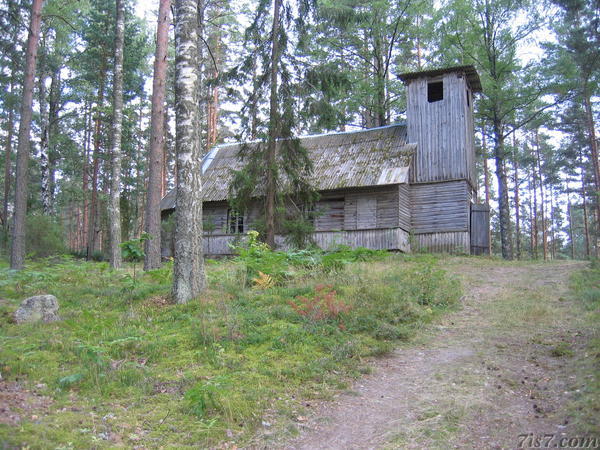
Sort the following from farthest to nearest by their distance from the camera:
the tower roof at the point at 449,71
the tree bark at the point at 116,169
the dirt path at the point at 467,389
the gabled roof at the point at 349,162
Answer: the tower roof at the point at 449,71
the gabled roof at the point at 349,162
the tree bark at the point at 116,169
the dirt path at the point at 467,389

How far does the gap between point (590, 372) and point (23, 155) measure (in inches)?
567

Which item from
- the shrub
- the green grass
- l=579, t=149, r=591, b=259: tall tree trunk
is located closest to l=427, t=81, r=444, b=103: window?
the green grass

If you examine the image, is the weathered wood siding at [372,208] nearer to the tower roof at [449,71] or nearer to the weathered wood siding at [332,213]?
the weathered wood siding at [332,213]

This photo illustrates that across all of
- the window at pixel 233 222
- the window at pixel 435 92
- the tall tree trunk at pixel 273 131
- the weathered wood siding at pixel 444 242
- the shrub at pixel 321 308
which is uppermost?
the window at pixel 435 92

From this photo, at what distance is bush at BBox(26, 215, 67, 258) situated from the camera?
2077cm

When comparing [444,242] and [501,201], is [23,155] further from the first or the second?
[501,201]

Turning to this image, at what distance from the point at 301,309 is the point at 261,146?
993cm

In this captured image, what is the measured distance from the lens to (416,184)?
21766 mm

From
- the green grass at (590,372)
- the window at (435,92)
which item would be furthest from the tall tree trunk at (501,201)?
the green grass at (590,372)

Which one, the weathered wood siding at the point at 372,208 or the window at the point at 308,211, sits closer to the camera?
the window at the point at 308,211

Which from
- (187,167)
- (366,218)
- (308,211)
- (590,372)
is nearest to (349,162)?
(366,218)

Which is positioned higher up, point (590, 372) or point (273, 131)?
point (273, 131)

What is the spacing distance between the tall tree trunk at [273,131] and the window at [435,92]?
9.86 m

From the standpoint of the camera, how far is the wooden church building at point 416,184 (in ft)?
67.9
